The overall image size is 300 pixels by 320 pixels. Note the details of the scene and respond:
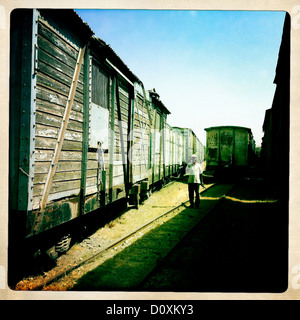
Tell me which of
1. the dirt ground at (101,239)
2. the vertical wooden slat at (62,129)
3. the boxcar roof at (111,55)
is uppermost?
the boxcar roof at (111,55)

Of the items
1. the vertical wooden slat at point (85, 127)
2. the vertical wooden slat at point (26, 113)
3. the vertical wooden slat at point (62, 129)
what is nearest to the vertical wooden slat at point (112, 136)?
the vertical wooden slat at point (85, 127)

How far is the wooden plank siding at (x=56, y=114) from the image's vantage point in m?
2.79

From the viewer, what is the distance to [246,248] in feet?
13.8

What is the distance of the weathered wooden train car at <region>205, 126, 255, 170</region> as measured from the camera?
14211 mm

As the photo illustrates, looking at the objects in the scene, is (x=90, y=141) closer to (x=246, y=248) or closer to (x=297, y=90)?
(x=297, y=90)

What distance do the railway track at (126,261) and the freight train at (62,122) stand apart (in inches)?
31.3

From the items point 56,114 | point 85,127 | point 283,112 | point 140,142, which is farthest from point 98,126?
point 283,112

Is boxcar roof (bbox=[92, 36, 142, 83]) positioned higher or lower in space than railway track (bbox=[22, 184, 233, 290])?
higher

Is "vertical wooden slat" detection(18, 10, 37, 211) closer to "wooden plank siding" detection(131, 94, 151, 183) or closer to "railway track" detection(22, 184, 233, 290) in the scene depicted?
"railway track" detection(22, 184, 233, 290)

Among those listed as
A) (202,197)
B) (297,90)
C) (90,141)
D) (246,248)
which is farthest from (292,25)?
(202,197)

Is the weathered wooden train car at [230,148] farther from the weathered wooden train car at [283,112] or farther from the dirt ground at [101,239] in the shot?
the dirt ground at [101,239]

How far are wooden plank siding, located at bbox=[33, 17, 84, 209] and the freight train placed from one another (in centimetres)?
1

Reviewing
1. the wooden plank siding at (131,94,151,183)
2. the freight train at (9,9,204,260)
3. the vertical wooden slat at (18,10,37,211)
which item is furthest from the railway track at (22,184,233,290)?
the wooden plank siding at (131,94,151,183)
